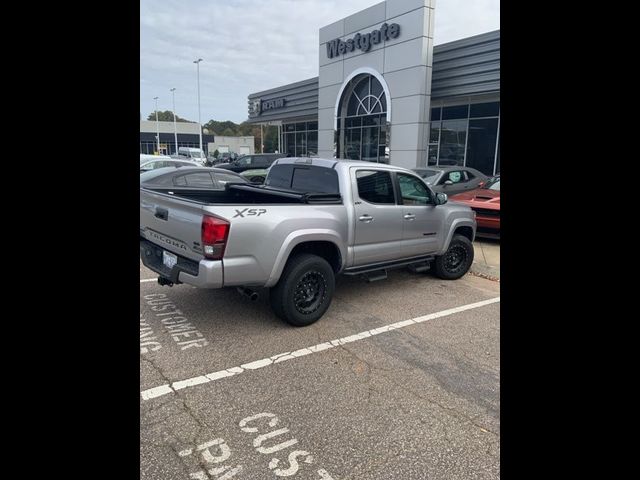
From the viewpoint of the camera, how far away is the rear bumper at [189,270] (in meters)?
4.09

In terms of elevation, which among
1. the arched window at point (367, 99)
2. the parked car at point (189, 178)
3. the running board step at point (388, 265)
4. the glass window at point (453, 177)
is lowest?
the running board step at point (388, 265)

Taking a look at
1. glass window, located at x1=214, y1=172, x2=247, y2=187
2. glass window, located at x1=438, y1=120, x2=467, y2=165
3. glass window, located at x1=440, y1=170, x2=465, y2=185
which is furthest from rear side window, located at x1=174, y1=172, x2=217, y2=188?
glass window, located at x1=438, y1=120, x2=467, y2=165

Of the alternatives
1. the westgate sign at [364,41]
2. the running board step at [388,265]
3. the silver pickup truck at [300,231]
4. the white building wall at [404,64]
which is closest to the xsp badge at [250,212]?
the silver pickup truck at [300,231]

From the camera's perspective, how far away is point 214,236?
4.07m

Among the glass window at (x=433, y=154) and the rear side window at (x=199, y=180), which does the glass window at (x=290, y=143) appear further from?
the rear side window at (x=199, y=180)

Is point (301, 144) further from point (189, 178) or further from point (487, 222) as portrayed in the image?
point (487, 222)

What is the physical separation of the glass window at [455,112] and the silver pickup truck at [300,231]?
13047 mm

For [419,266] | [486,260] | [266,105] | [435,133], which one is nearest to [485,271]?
[486,260]

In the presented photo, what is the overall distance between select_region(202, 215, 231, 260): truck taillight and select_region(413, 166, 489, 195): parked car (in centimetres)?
851

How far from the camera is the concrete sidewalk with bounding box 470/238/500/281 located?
7415mm

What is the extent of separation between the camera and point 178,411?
3180 millimetres

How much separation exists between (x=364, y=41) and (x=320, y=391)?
61.4 ft

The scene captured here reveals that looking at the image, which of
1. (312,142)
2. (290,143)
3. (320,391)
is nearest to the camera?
(320,391)
